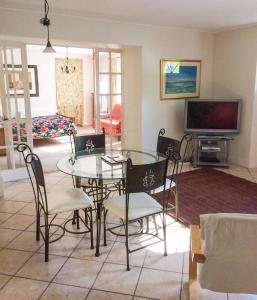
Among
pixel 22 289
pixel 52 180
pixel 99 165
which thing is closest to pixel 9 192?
pixel 52 180

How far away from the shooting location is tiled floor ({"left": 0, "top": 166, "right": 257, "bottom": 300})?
2.04 meters

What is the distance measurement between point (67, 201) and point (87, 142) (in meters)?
1.12

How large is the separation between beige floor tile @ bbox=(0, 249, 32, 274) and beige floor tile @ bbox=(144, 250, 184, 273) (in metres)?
1.03

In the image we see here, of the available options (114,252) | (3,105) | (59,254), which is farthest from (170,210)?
(3,105)

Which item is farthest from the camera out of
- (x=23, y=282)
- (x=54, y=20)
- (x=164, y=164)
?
(x=54, y=20)

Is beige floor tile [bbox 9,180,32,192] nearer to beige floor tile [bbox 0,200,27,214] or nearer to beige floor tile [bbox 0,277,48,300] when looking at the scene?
beige floor tile [bbox 0,200,27,214]

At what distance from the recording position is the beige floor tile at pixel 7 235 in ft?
8.75

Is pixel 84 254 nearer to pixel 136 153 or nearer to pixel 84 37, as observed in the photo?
pixel 136 153

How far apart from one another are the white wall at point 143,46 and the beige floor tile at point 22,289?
2.85 meters

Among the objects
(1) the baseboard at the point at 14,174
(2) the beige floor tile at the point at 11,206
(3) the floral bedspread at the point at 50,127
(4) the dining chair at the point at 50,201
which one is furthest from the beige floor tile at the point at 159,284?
(3) the floral bedspread at the point at 50,127

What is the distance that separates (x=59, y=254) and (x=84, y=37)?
114 inches

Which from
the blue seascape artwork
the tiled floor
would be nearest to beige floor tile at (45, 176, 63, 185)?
the tiled floor

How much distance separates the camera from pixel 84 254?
2498mm

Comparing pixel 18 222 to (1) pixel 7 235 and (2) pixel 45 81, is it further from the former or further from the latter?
(2) pixel 45 81
